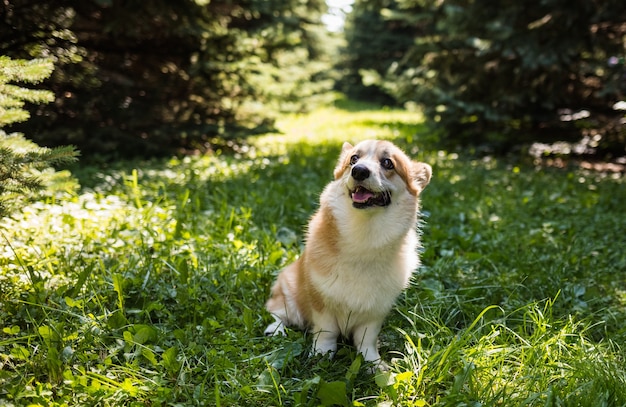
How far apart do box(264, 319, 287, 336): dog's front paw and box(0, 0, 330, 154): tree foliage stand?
342 cm

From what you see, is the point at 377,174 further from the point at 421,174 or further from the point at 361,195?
the point at 421,174

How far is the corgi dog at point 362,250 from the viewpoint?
2.46 metres

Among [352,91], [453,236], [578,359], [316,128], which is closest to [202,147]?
[316,128]

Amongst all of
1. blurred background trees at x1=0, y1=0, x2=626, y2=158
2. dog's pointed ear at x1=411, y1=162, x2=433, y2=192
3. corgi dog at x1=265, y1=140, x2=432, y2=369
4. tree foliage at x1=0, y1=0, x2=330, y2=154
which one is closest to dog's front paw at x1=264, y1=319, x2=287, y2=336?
corgi dog at x1=265, y1=140, x2=432, y2=369

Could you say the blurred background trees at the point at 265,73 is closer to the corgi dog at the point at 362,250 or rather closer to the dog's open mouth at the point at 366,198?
the corgi dog at the point at 362,250

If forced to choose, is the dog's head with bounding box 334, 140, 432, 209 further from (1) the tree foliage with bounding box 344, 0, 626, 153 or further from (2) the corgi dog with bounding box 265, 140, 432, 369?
(1) the tree foliage with bounding box 344, 0, 626, 153

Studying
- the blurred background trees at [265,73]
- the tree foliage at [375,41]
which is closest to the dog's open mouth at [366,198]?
the blurred background trees at [265,73]

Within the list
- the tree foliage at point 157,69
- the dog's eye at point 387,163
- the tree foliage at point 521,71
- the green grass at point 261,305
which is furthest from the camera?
the tree foliage at point 521,71

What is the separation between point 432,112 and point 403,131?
200 cm

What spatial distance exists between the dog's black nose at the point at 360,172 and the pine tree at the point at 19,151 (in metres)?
1.51

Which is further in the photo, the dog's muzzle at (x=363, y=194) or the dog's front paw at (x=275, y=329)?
the dog's front paw at (x=275, y=329)

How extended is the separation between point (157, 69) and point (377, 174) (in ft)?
18.9

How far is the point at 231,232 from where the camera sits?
3.91 m

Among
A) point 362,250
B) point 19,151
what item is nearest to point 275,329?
point 362,250
